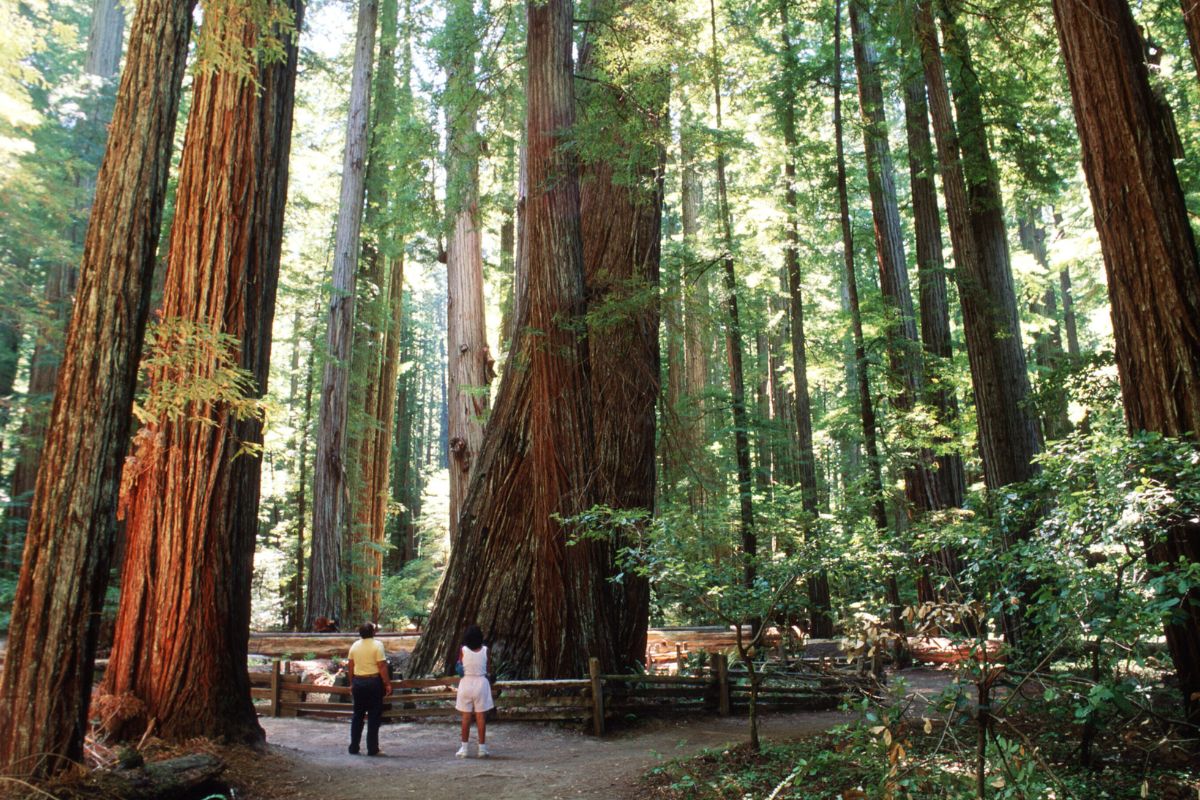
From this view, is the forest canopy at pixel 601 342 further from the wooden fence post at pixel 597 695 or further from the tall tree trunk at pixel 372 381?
the wooden fence post at pixel 597 695

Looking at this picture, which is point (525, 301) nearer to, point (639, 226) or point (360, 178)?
point (639, 226)

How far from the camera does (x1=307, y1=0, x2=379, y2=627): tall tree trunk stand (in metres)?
16.3

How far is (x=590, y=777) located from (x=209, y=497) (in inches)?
167

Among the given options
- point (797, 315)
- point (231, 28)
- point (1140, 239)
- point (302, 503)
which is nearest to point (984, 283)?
point (1140, 239)

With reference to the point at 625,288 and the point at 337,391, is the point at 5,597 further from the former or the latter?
the point at 625,288

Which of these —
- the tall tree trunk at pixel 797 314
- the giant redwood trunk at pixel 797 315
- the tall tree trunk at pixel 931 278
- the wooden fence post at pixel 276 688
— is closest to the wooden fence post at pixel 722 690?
the tall tree trunk at pixel 797 314

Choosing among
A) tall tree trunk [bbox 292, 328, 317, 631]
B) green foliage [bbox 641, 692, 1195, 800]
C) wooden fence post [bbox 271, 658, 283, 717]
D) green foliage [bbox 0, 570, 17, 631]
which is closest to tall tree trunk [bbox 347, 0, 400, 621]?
tall tree trunk [bbox 292, 328, 317, 631]

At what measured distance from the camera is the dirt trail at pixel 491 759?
663 centimetres

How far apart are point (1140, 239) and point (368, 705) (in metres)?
8.43

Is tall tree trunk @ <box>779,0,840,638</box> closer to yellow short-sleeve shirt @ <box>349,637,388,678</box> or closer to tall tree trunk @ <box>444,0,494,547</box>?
tall tree trunk @ <box>444,0,494,547</box>

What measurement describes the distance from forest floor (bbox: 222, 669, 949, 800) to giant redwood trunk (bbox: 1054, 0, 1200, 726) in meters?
3.34

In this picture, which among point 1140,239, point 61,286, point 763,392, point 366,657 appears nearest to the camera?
point 1140,239

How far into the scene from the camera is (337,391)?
54.2ft

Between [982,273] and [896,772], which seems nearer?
[896,772]
